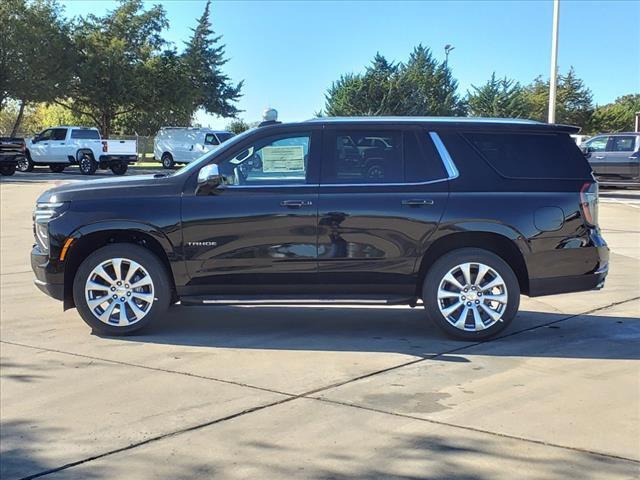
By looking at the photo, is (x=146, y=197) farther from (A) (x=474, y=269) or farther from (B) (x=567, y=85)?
(B) (x=567, y=85)

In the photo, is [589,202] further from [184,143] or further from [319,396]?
[184,143]

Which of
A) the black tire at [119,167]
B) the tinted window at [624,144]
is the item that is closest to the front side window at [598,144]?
the tinted window at [624,144]

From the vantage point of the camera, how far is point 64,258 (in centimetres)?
619

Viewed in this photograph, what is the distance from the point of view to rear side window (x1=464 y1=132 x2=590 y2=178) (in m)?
6.18

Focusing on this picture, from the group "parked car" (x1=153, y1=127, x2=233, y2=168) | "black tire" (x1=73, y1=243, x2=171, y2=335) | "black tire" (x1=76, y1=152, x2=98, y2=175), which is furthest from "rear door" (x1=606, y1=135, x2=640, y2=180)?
"black tire" (x1=76, y1=152, x2=98, y2=175)

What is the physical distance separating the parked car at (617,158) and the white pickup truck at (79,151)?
18863 mm

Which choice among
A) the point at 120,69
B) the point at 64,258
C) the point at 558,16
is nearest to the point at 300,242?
the point at 64,258

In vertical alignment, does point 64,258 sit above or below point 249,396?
above

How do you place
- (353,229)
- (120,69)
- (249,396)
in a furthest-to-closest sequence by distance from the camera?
(120,69) → (353,229) → (249,396)

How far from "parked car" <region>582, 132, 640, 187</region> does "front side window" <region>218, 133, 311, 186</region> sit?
61.8ft

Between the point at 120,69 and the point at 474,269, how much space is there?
44.1 meters

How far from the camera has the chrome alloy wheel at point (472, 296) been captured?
6066mm

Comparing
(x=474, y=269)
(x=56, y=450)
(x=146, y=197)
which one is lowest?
(x=56, y=450)

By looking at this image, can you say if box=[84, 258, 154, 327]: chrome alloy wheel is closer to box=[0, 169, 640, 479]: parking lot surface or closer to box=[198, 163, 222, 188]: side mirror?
box=[0, 169, 640, 479]: parking lot surface
